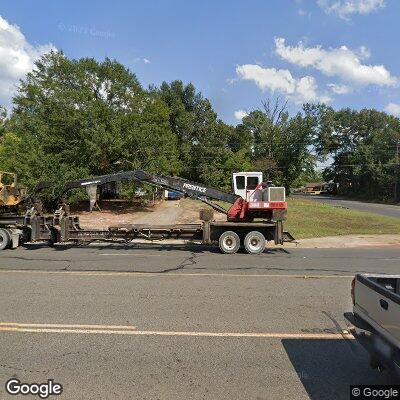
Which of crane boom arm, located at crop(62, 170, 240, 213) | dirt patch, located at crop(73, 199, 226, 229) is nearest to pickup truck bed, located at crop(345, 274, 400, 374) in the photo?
crane boom arm, located at crop(62, 170, 240, 213)

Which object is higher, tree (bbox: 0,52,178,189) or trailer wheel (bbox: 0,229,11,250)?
tree (bbox: 0,52,178,189)

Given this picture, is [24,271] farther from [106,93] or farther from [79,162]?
[106,93]

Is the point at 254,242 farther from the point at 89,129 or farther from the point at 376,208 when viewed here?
the point at 376,208

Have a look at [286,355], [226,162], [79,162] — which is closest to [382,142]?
[226,162]

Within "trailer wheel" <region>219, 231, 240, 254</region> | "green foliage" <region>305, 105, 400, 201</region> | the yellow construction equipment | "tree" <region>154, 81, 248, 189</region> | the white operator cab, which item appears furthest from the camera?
"green foliage" <region>305, 105, 400, 201</region>

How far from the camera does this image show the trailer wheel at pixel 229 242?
545 inches

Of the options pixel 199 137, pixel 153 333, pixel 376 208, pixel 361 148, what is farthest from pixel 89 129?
pixel 361 148

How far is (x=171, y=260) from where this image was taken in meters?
12.1

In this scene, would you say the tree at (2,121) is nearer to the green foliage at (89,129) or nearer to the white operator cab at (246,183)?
the green foliage at (89,129)

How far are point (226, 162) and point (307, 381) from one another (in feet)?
180

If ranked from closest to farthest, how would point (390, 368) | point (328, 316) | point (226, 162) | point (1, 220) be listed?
point (390, 368)
point (328, 316)
point (1, 220)
point (226, 162)

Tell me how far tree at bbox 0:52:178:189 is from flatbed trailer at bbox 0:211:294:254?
1334 cm

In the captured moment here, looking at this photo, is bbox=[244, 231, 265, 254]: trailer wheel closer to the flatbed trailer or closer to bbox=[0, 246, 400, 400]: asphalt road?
the flatbed trailer

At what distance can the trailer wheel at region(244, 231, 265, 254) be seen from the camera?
13.9 meters
